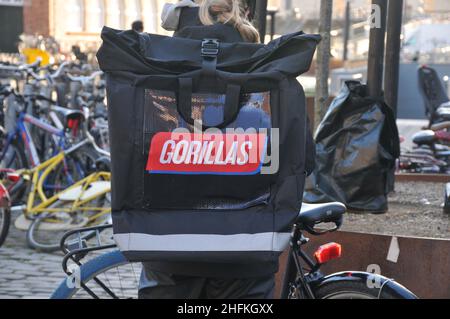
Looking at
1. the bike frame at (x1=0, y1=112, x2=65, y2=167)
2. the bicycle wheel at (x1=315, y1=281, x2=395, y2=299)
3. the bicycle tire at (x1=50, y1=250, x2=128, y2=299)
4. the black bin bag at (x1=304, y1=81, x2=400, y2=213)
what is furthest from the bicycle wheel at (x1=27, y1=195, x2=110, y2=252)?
the bicycle wheel at (x1=315, y1=281, x2=395, y2=299)

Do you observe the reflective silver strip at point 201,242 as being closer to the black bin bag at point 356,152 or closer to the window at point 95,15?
the black bin bag at point 356,152

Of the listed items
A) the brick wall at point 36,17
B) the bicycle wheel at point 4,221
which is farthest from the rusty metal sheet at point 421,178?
the brick wall at point 36,17

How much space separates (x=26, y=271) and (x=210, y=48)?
4.17 m

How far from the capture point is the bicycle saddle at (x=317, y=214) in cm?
336

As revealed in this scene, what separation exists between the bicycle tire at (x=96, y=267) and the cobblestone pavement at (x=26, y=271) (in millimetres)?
2534

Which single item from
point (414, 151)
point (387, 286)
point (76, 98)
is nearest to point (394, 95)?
point (414, 151)

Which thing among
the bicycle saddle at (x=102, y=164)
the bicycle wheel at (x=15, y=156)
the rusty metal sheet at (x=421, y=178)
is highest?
the bicycle saddle at (x=102, y=164)

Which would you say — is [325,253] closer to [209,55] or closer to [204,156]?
[204,156]

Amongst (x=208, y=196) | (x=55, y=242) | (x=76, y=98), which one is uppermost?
(x=208, y=196)

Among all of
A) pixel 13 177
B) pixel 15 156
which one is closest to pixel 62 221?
pixel 13 177

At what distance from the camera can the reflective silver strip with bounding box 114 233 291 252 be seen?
9.45 ft
